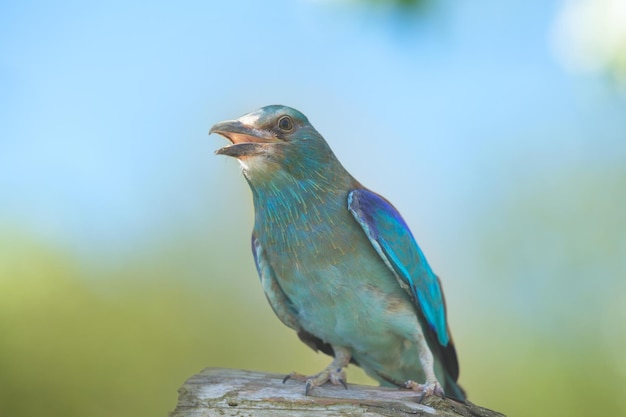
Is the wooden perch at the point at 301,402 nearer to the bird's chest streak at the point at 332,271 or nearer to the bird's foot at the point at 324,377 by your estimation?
the bird's foot at the point at 324,377

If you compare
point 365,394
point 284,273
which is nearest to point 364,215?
point 284,273

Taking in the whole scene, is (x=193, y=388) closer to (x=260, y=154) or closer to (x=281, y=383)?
(x=281, y=383)

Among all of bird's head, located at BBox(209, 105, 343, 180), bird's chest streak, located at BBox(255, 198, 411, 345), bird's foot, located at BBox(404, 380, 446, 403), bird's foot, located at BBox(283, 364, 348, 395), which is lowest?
bird's foot, located at BBox(404, 380, 446, 403)

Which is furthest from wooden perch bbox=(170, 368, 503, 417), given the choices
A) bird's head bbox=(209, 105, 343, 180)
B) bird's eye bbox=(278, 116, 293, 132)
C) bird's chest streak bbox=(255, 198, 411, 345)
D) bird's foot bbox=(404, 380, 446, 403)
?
bird's eye bbox=(278, 116, 293, 132)

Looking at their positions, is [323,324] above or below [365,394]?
above

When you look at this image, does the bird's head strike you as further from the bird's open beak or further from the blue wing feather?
the blue wing feather
